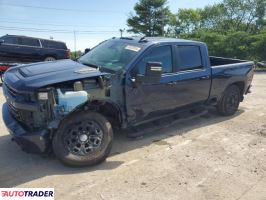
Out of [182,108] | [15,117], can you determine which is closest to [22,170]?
[15,117]

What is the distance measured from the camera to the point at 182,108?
6125mm

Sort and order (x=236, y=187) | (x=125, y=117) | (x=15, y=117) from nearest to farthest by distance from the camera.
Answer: (x=236, y=187)
(x=15, y=117)
(x=125, y=117)

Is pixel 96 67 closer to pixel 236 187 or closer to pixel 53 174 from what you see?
pixel 53 174

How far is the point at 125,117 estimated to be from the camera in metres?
5.06

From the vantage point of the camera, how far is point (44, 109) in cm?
422

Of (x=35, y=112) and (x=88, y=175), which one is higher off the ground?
(x=35, y=112)

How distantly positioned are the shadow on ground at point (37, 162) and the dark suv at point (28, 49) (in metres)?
9.44

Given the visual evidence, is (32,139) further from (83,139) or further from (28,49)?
(28,49)

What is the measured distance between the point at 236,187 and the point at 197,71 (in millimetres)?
2686

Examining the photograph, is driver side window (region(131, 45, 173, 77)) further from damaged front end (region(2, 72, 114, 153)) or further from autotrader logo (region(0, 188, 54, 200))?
autotrader logo (region(0, 188, 54, 200))

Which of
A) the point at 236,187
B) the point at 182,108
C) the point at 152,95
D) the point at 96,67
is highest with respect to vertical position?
the point at 96,67

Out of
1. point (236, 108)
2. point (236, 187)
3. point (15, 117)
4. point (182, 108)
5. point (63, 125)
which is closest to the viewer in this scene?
point (236, 187)

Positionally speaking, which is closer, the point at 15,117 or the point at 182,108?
the point at 15,117

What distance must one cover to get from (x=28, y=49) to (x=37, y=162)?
11.1m
